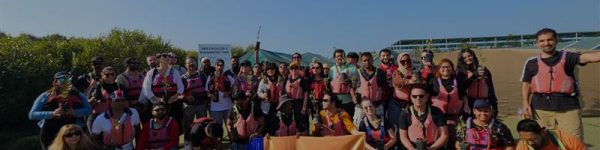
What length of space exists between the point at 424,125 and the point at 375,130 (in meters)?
0.81

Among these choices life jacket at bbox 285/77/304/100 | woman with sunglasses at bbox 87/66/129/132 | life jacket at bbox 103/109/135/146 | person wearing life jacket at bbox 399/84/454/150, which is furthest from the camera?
life jacket at bbox 285/77/304/100

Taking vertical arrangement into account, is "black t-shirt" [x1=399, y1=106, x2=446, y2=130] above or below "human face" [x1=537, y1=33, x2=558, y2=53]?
below

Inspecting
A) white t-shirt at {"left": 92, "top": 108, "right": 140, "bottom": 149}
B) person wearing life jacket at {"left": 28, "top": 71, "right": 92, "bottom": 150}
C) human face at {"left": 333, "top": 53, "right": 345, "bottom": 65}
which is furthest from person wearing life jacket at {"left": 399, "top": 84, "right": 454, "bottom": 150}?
person wearing life jacket at {"left": 28, "top": 71, "right": 92, "bottom": 150}

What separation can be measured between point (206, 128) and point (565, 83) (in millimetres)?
4006

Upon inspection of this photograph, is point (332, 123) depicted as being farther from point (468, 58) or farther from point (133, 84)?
point (133, 84)

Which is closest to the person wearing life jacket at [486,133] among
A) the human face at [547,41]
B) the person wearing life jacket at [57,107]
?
the human face at [547,41]

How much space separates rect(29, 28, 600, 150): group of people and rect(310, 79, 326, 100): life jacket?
18 millimetres

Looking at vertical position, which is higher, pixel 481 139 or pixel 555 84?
pixel 555 84

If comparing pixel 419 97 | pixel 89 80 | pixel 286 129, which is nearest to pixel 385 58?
pixel 419 97

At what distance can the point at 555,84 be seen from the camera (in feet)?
16.1

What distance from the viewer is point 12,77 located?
38.9ft

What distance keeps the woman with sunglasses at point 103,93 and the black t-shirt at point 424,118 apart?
381cm

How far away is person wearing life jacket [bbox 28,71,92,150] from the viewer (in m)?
6.04

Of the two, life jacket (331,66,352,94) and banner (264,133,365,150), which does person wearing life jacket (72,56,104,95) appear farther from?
life jacket (331,66,352,94)
